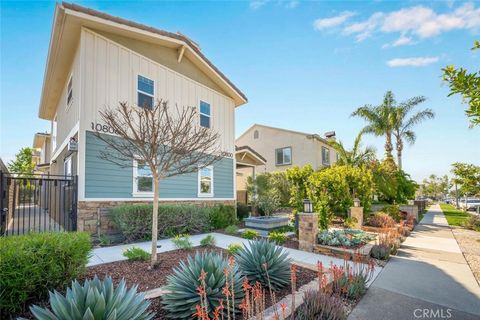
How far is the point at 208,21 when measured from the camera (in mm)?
8672

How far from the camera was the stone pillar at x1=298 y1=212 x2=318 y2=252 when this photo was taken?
273 inches

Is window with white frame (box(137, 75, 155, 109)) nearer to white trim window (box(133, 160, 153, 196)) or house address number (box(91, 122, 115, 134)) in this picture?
house address number (box(91, 122, 115, 134))

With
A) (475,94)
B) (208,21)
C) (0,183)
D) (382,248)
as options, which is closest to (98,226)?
(0,183)

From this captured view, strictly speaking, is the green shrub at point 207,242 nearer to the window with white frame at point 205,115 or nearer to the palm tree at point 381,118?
the window with white frame at point 205,115

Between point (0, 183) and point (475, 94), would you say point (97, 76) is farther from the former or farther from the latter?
point (475, 94)

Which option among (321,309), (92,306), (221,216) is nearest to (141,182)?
(221,216)

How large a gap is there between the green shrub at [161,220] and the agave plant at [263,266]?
515 cm

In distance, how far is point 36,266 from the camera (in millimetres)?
3213

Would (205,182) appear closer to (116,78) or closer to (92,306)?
(116,78)

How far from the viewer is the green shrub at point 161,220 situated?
7988mm

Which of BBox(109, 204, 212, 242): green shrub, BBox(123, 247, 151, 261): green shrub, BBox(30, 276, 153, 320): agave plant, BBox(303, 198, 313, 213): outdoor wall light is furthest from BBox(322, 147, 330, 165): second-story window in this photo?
BBox(30, 276, 153, 320): agave plant

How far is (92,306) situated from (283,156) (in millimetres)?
22182

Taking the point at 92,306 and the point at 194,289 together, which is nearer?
the point at 92,306

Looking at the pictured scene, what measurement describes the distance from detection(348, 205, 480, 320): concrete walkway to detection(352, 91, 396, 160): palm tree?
18768 millimetres
